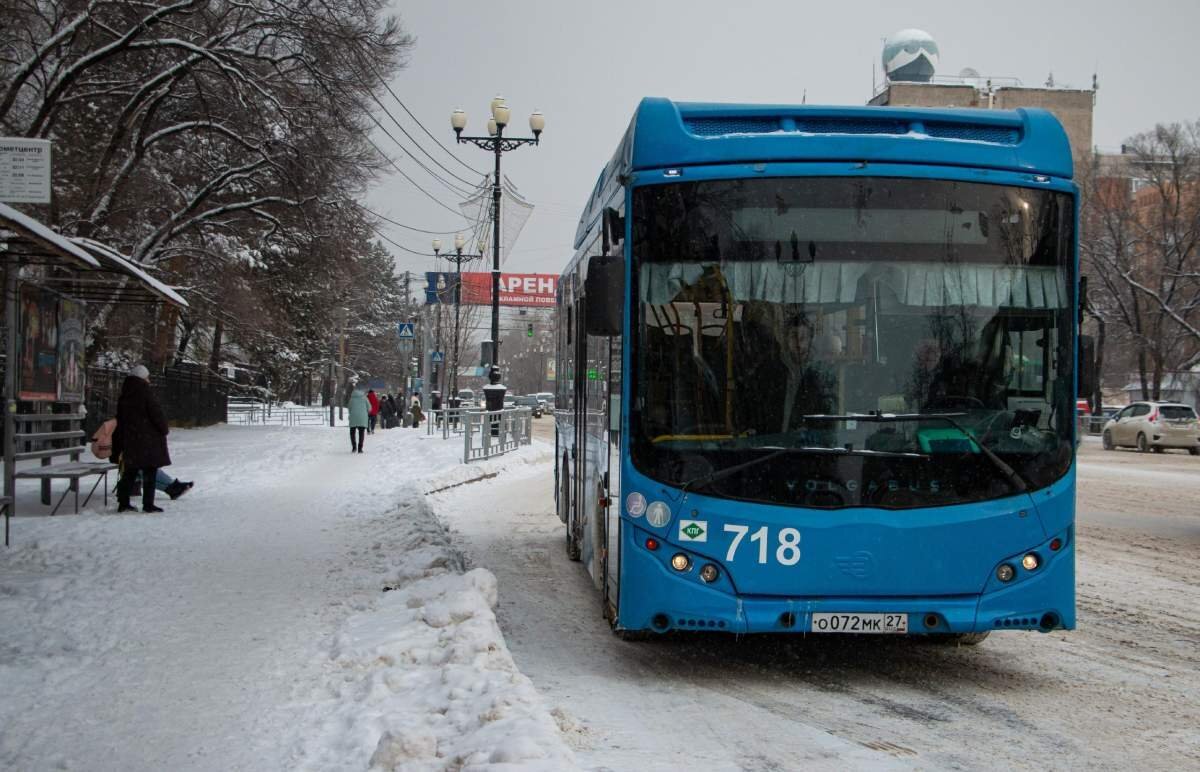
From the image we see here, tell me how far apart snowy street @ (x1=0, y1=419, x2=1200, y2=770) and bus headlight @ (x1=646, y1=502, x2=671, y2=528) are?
0.93 metres

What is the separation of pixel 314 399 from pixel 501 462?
10037cm

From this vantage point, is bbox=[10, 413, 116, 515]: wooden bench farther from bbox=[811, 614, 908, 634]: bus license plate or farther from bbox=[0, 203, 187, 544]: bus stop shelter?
bbox=[811, 614, 908, 634]: bus license plate

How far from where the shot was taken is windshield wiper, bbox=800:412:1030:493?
21.2ft

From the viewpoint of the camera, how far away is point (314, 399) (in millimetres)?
122375

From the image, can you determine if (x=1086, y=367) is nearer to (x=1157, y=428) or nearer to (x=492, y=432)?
(x=492, y=432)

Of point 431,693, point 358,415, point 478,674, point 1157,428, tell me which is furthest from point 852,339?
point 1157,428

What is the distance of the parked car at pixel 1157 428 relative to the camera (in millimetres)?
36188

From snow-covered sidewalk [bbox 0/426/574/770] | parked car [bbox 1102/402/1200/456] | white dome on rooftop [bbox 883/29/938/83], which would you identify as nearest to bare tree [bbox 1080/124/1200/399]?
parked car [bbox 1102/402/1200/456]

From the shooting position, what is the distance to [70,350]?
46.5ft

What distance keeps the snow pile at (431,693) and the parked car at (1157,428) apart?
3318 centimetres

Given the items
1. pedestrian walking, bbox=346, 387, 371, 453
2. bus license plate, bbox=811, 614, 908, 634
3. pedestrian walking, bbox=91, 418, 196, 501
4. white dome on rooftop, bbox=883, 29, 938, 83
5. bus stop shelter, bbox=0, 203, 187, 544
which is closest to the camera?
bus license plate, bbox=811, 614, 908, 634

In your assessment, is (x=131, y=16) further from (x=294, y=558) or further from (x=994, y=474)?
(x=994, y=474)

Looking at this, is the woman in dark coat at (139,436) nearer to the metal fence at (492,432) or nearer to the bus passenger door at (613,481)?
the bus passenger door at (613,481)

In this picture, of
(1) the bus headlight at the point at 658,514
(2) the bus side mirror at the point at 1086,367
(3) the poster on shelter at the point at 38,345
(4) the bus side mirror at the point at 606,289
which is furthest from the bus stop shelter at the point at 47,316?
(2) the bus side mirror at the point at 1086,367
